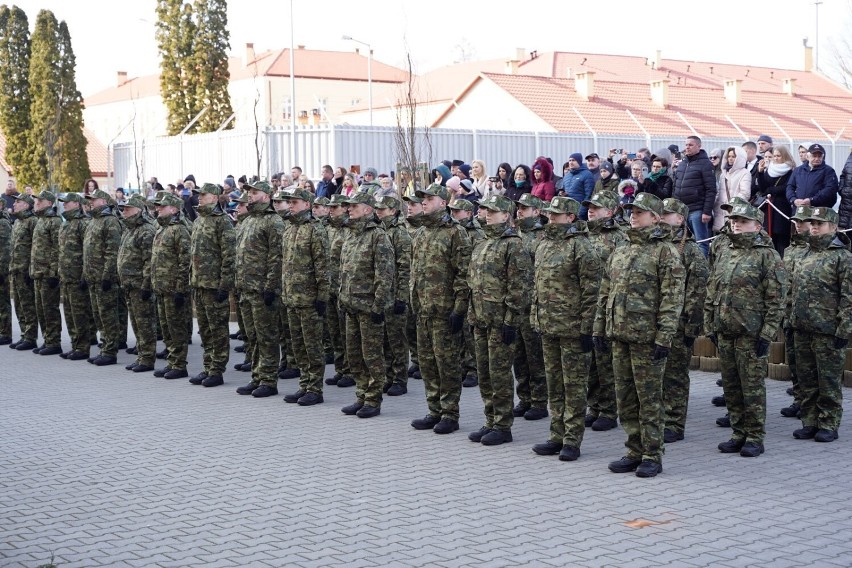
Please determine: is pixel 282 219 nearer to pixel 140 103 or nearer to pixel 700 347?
pixel 700 347

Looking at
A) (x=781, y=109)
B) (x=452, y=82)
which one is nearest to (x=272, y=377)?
(x=781, y=109)

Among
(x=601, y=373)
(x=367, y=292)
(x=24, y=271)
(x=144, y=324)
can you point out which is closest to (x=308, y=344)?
(x=367, y=292)

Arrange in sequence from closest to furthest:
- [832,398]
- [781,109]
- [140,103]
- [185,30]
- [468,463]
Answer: [468,463]
[832,398]
[185,30]
[781,109]
[140,103]

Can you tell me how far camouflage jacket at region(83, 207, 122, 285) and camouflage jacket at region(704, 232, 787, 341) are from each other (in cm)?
859

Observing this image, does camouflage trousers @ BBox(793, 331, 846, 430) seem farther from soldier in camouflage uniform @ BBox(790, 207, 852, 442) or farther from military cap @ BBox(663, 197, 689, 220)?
military cap @ BBox(663, 197, 689, 220)

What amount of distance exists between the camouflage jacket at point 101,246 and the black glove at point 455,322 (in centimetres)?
648

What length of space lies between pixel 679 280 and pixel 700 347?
217 inches

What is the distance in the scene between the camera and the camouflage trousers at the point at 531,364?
1037 cm

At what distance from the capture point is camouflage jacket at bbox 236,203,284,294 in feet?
38.7

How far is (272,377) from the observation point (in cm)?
1187

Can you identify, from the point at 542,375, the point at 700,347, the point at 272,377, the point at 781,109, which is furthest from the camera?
the point at 781,109

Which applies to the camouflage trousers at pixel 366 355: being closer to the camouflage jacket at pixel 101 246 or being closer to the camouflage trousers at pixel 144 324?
the camouflage trousers at pixel 144 324

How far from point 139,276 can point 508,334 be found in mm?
6468

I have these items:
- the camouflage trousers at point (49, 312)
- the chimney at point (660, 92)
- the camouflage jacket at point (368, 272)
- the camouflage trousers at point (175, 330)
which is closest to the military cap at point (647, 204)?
the camouflage jacket at point (368, 272)
